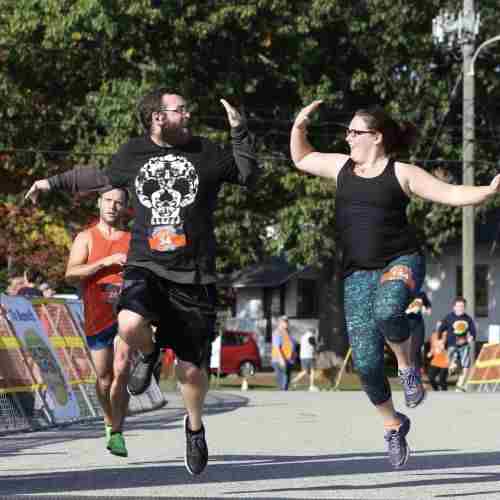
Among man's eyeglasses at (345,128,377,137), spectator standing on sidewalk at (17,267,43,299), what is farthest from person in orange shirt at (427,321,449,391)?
man's eyeglasses at (345,128,377,137)

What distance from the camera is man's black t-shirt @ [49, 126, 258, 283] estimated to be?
802 cm

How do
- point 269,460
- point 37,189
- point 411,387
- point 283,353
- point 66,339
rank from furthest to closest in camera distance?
point 283,353, point 66,339, point 269,460, point 37,189, point 411,387

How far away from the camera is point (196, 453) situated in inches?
320

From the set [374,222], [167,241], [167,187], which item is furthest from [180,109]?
[374,222]

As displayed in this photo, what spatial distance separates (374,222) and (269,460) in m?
2.29

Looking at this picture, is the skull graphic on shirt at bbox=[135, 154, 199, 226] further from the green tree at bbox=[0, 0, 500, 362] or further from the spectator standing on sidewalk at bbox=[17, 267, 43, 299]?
the green tree at bbox=[0, 0, 500, 362]

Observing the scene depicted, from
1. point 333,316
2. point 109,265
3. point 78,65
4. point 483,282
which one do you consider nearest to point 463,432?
point 109,265

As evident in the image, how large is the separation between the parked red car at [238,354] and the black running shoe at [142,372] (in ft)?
118

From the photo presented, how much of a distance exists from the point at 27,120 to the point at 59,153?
1147 mm

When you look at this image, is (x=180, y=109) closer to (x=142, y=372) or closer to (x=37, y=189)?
(x=37, y=189)

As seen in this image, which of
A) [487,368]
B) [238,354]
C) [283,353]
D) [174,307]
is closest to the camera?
[174,307]

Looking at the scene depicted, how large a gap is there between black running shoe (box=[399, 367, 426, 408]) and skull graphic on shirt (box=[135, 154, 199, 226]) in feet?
5.14

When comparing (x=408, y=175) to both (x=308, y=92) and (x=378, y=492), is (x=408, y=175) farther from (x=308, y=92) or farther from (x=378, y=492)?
(x=308, y=92)

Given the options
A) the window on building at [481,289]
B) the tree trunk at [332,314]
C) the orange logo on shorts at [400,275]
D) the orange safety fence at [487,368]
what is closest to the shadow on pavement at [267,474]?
the orange logo on shorts at [400,275]
